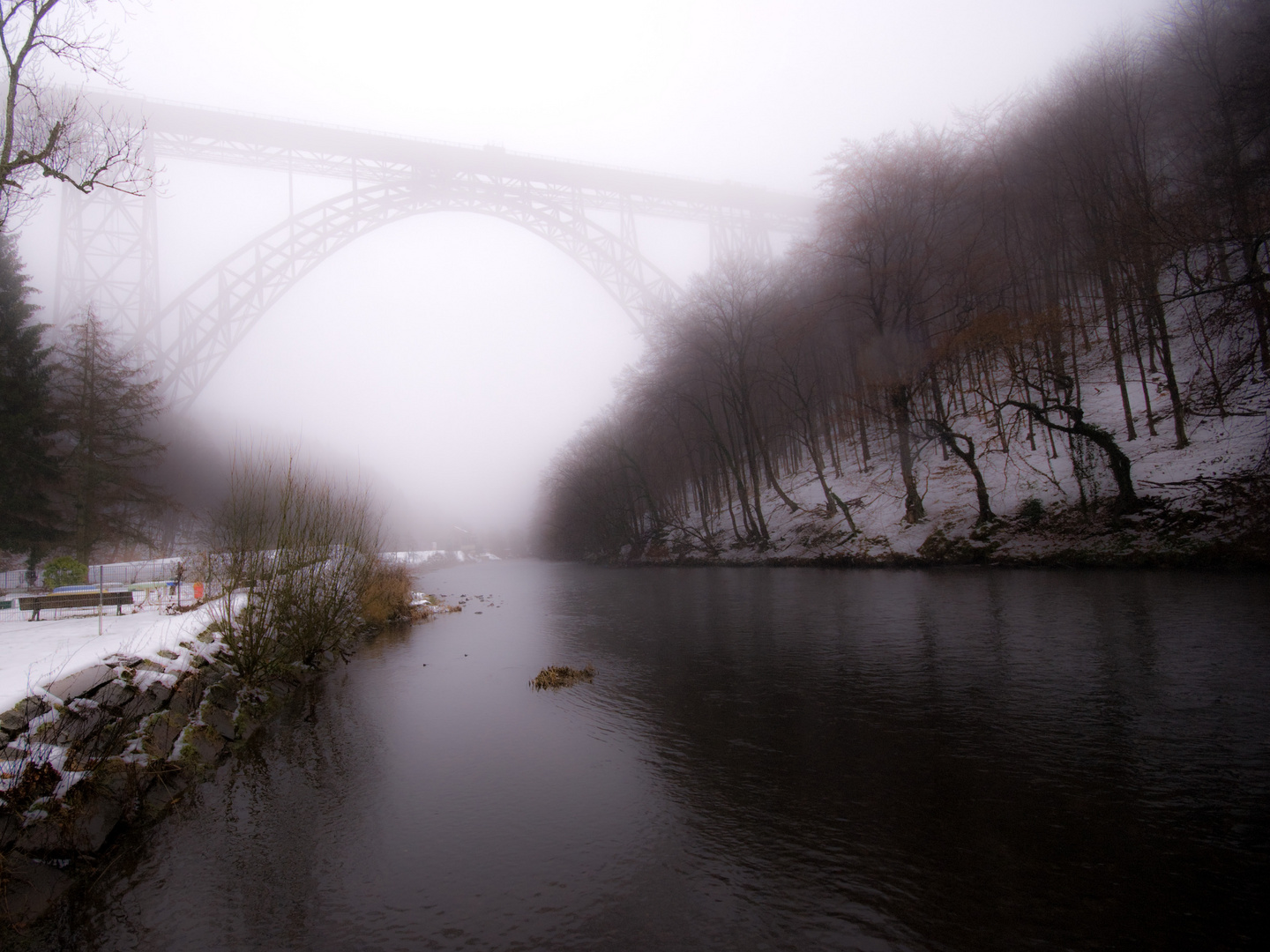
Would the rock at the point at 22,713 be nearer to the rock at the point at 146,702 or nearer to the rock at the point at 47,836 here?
the rock at the point at 47,836

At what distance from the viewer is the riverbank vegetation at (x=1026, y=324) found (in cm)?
1418

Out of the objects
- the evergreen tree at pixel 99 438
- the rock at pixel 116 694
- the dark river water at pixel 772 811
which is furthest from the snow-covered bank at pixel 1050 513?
the evergreen tree at pixel 99 438

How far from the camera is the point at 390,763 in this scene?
22.6 feet

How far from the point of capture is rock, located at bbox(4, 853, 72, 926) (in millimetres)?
4137

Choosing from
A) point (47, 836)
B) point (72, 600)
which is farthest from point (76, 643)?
point (72, 600)

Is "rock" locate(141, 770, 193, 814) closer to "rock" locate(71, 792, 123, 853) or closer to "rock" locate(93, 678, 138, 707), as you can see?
"rock" locate(71, 792, 123, 853)

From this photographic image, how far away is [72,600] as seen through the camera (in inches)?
431

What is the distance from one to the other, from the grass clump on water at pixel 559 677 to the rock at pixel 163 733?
15.2ft

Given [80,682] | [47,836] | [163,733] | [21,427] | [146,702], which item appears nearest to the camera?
[47,836]

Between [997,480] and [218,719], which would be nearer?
[218,719]

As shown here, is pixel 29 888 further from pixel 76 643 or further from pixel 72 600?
pixel 72 600

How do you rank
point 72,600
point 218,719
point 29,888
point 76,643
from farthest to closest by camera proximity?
point 72,600, point 218,719, point 76,643, point 29,888

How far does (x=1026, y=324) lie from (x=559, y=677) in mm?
21131

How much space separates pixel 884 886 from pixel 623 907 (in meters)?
1.64
